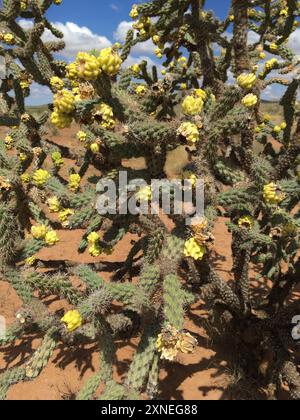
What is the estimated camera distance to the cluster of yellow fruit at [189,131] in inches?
91.0

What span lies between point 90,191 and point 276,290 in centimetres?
257

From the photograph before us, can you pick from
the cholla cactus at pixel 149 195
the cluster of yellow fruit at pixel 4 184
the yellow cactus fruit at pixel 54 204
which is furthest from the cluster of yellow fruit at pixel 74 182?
the yellow cactus fruit at pixel 54 204

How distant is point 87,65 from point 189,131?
712mm

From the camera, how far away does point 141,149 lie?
2656mm

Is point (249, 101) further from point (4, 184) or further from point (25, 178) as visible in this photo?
point (25, 178)

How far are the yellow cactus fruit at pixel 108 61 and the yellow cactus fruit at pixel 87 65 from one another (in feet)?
0.10

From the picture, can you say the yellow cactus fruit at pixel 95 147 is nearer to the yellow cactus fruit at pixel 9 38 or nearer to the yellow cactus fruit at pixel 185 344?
the yellow cactus fruit at pixel 9 38

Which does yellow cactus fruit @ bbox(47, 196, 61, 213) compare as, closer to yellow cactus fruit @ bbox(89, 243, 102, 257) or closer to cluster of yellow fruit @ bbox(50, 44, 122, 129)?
yellow cactus fruit @ bbox(89, 243, 102, 257)

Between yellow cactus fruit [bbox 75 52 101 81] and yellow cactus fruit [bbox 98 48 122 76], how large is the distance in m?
0.03

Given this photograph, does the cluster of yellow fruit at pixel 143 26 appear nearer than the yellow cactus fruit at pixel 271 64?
Yes

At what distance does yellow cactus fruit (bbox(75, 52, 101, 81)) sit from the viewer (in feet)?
6.81

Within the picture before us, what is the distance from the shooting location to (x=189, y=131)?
2.30m
